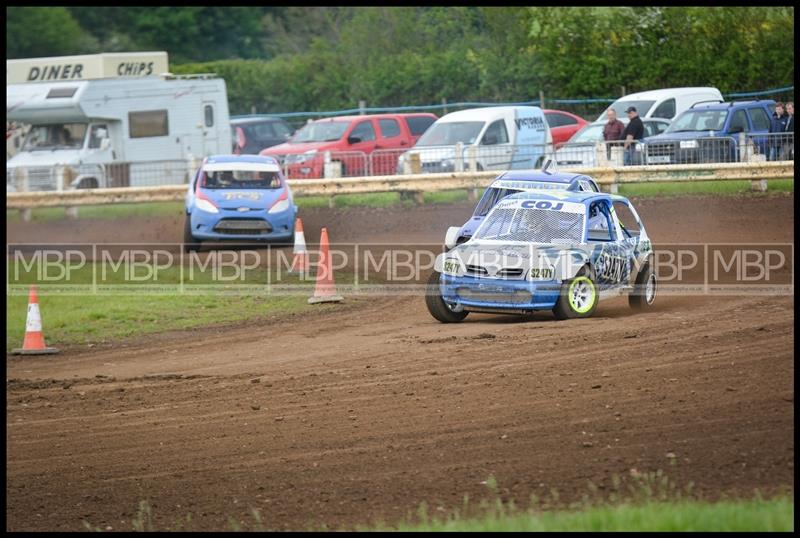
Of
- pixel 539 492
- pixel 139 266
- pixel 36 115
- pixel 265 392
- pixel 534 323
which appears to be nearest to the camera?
pixel 539 492

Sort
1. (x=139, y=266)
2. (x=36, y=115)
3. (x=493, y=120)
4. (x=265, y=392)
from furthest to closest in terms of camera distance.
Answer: (x=36, y=115) → (x=493, y=120) → (x=139, y=266) → (x=265, y=392)

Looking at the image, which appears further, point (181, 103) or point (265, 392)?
point (181, 103)

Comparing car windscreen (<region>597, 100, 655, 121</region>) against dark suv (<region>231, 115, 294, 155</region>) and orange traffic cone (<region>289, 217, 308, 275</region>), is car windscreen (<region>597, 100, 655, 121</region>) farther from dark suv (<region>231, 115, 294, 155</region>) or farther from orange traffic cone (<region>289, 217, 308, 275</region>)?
dark suv (<region>231, 115, 294, 155</region>)

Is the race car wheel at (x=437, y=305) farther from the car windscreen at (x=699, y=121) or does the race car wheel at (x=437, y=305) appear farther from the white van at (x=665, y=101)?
the white van at (x=665, y=101)

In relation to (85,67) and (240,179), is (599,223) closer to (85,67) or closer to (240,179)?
(240,179)

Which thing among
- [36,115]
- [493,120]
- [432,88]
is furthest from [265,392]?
[432,88]

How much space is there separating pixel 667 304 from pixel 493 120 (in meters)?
13.2

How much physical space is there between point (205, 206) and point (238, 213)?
0.64 m

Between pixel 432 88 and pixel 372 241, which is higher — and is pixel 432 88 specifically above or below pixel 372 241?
above

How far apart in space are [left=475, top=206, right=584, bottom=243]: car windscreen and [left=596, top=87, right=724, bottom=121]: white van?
43.6 feet

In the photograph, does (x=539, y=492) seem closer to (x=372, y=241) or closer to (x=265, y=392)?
(x=265, y=392)

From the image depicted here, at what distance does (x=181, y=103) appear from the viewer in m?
32.9

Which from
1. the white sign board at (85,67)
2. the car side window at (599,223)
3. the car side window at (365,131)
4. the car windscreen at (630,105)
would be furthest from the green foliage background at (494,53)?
the car side window at (599,223)

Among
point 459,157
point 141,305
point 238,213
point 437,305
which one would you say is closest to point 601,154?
point 459,157
